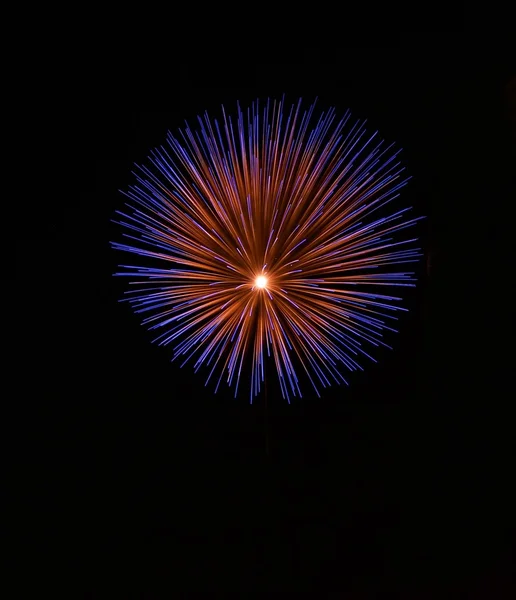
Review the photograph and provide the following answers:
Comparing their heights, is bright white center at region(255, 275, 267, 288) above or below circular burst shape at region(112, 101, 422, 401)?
below

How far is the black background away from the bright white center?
521 millimetres

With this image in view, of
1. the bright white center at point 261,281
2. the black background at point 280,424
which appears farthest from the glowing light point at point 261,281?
the black background at point 280,424

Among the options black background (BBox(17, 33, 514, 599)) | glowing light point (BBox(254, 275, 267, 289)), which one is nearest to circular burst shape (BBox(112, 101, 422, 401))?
glowing light point (BBox(254, 275, 267, 289))

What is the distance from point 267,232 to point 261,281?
18 cm

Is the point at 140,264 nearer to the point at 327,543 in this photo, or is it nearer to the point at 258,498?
the point at 258,498

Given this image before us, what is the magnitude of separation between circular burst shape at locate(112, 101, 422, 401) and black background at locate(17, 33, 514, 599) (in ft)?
0.40

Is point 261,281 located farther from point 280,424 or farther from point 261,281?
point 280,424

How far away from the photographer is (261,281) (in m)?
1.82

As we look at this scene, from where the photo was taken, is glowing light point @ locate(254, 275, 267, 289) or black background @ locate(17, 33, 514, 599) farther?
black background @ locate(17, 33, 514, 599)

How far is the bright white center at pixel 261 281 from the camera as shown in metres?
1.82

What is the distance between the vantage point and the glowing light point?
5.96 feet

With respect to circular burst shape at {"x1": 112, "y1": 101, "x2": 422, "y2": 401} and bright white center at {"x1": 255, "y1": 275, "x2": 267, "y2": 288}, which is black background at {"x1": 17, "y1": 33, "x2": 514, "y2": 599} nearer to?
circular burst shape at {"x1": 112, "y1": 101, "x2": 422, "y2": 401}

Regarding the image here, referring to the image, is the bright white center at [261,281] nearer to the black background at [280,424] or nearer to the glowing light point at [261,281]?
the glowing light point at [261,281]

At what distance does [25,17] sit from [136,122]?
58 cm
